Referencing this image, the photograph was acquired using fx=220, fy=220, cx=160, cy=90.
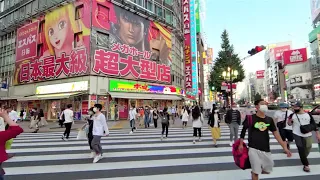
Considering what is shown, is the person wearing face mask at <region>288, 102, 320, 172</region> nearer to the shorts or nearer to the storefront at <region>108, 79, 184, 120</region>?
the shorts

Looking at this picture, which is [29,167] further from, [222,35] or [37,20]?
[222,35]

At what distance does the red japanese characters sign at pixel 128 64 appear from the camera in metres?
24.8

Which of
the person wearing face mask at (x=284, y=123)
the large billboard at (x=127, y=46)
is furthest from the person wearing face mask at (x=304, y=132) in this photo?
the large billboard at (x=127, y=46)

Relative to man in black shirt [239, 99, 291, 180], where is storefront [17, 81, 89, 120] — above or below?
above

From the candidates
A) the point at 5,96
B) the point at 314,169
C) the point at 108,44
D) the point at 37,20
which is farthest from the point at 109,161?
the point at 5,96

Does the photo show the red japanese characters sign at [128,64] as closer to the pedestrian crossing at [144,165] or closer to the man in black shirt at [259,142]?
the pedestrian crossing at [144,165]

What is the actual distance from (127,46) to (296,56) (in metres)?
84.7

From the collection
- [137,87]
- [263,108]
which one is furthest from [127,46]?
[263,108]

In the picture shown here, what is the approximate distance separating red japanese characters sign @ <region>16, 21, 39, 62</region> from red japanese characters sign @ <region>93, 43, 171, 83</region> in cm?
1151

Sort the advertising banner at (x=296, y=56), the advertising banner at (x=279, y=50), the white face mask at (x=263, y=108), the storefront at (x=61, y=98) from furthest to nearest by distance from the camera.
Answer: the advertising banner at (x=279, y=50) → the advertising banner at (x=296, y=56) → the storefront at (x=61, y=98) → the white face mask at (x=263, y=108)

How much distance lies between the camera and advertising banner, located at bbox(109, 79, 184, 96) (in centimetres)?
2547

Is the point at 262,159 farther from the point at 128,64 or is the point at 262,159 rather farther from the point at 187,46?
the point at 187,46

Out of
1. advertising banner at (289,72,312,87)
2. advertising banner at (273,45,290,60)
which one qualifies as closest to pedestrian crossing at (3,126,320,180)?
advertising banner at (289,72,312,87)

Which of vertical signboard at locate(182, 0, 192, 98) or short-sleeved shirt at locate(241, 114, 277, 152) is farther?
vertical signboard at locate(182, 0, 192, 98)
